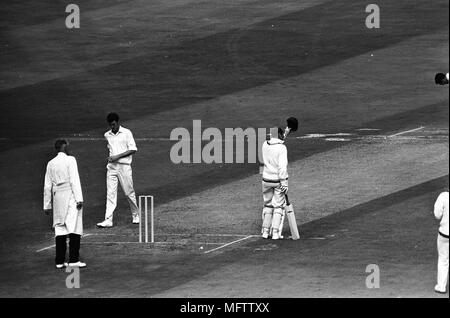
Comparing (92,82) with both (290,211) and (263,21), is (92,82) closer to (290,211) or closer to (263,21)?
(263,21)

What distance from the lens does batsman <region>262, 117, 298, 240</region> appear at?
1852 centimetres

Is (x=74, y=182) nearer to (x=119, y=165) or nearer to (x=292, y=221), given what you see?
(x=119, y=165)

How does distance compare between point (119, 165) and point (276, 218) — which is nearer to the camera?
point (276, 218)

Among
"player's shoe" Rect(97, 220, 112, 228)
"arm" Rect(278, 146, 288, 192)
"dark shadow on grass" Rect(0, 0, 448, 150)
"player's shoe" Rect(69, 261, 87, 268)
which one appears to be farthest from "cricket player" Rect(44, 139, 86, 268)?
"dark shadow on grass" Rect(0, 0, 448, 150)

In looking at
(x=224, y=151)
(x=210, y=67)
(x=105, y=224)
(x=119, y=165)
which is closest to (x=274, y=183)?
(x=119, y=165)

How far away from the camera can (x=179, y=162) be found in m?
22.8

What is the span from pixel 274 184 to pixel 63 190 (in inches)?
127

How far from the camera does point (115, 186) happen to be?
776 inches

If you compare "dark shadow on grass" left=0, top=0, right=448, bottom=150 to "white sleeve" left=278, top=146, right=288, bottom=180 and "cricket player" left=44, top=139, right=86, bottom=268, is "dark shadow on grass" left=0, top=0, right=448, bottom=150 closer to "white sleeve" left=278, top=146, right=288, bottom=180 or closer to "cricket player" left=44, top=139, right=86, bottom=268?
"cricket player" left=44, top=139, right=86, bottom=268

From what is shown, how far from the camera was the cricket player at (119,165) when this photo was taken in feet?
64.1

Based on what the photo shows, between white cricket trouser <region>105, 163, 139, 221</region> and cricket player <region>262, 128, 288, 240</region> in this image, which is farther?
white cricket trouser <region>105, 163, 139, 221</region>

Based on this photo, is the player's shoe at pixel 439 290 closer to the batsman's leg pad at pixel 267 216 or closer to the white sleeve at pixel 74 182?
the batsman's leg pad at pixel 267 216

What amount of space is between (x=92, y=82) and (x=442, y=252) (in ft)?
42.8

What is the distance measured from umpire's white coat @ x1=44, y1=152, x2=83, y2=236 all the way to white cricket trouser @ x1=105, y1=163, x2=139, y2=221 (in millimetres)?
1834
